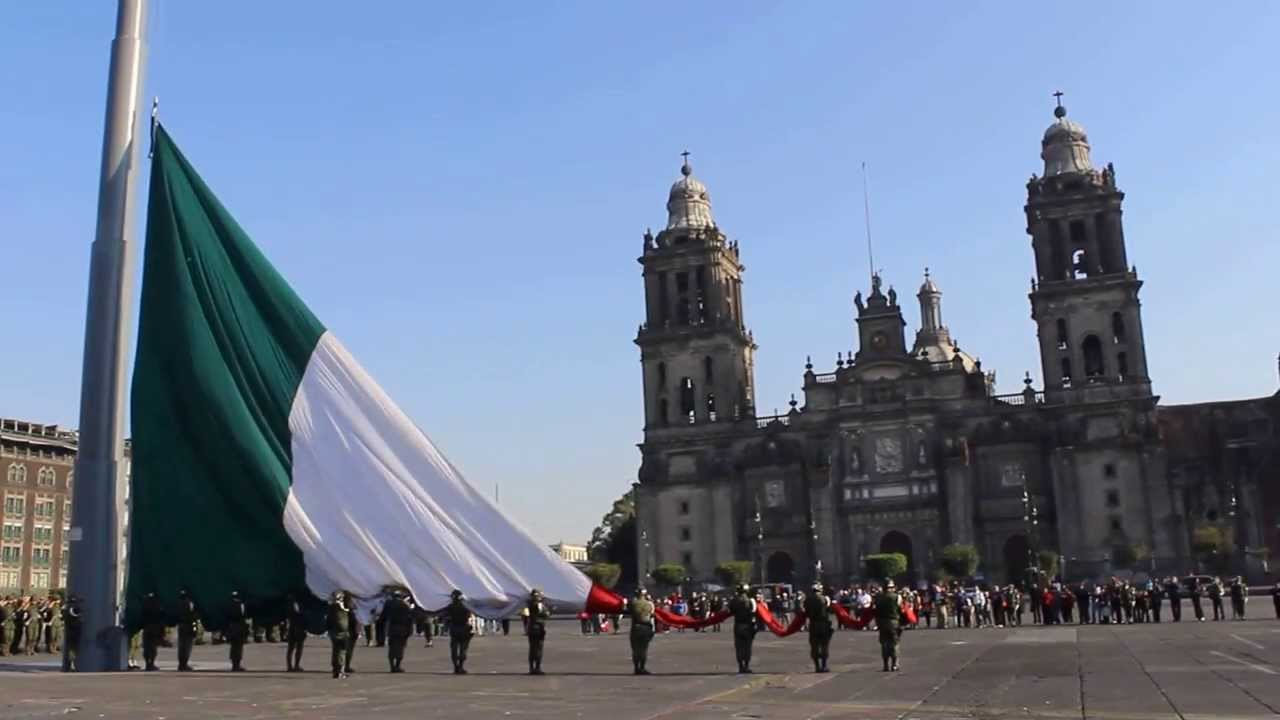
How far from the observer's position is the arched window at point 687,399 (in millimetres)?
84875

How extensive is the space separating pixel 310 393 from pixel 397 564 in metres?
2.84

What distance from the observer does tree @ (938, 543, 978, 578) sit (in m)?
68.8

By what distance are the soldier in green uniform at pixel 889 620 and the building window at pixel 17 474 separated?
69.9 metres

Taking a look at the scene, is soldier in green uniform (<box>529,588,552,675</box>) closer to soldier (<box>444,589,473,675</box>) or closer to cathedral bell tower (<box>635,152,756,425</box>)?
soldier (<box>444,589,473,675</box>)

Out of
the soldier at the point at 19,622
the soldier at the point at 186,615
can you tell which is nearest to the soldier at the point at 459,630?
the soldier at the point at 186,615

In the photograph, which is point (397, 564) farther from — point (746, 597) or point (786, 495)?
point (786, 495)

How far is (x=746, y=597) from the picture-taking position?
65.3ft

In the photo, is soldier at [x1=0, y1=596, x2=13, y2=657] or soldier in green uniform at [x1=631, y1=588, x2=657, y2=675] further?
soldier at [x1=0, y1=596, x2=13, y2=657]

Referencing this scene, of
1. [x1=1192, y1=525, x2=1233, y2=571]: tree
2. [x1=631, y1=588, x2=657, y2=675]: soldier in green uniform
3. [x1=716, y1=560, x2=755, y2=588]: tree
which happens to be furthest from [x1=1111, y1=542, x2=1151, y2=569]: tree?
[x1=631, y1=588, x2=657, y2=675]: soldier in green uniform

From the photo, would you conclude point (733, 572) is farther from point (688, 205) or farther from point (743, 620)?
point (743, 620)

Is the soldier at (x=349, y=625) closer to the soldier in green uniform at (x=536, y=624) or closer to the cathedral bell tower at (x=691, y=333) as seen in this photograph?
the soldier in green uniform at (x=536, y=624)

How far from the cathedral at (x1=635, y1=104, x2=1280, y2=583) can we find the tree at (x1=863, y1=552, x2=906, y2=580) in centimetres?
663

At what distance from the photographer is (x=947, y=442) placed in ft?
259

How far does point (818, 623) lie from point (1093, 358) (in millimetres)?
62333
